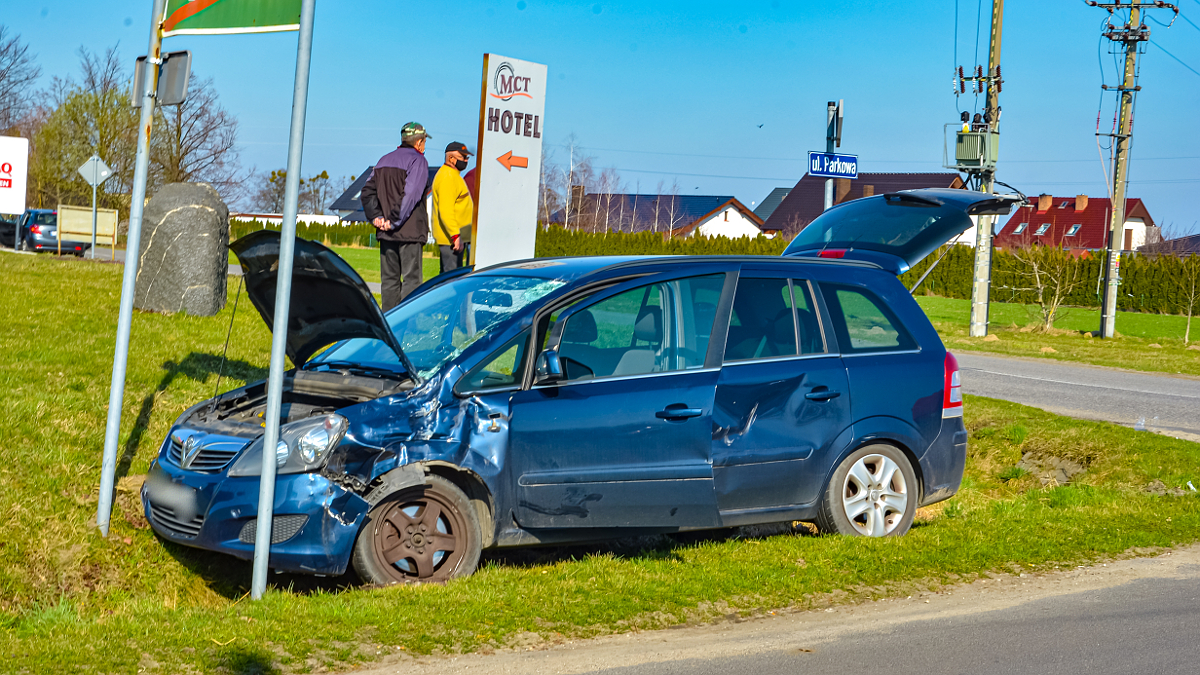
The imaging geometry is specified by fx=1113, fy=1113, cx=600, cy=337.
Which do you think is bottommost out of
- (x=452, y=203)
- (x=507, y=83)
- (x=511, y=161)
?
(x=452, y=203)

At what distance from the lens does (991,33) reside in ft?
93.0

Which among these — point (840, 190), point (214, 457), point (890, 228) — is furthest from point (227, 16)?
point (840, 190)

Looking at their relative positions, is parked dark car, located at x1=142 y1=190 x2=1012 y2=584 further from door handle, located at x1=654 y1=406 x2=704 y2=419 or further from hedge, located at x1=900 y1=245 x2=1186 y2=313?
hedge, located at x1=900 y1=245 x2=1186 y2=313

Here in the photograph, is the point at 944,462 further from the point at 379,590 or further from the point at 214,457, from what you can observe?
the point at 214,457

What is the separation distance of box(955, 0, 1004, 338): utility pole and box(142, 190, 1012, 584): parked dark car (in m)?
19.9

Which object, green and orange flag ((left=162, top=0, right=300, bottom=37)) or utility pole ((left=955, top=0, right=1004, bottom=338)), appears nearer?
green and orange flag ((left=162, top=0, right=300, bottom=37))

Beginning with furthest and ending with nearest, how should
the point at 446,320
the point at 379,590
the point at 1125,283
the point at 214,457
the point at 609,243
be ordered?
the point at 609,243, the point at 1125,283, the point at 446,320, the point at 214,457, the point at 379,590

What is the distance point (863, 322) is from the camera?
21.8ft

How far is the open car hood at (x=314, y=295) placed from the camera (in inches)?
209

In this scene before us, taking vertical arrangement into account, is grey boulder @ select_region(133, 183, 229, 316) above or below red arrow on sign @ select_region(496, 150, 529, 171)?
below

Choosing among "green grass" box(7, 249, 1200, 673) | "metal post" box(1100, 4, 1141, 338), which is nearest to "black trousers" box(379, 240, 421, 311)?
"green grass" box(7, 249, 1200, 673)

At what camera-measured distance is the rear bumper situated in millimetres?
6711

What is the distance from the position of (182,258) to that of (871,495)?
9578 mm

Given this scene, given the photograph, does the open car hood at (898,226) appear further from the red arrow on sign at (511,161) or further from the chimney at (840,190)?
the chimney at (840,190)
